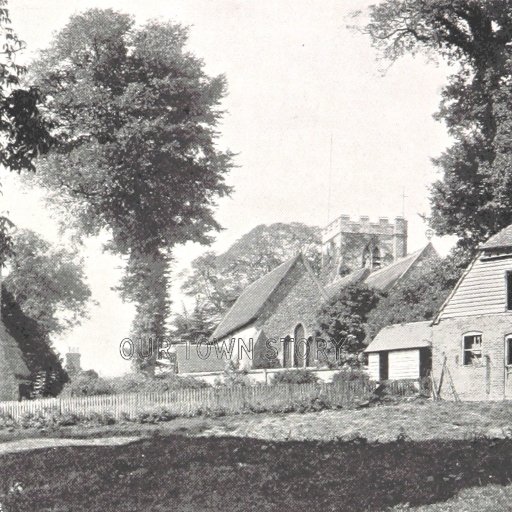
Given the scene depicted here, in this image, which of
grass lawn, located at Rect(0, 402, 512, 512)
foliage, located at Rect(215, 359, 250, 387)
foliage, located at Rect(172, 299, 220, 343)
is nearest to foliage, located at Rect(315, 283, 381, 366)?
foliage, located at Rect(215, 359, 250, 387)

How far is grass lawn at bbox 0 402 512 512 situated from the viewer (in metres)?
11.0

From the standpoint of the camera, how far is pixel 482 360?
3369cm

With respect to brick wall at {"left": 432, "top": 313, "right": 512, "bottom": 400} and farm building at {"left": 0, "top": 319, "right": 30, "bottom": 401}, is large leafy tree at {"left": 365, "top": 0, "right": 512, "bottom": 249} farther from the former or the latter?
farm building at {"left": 0, "top": 319, "right": 30, "bottom": 401}

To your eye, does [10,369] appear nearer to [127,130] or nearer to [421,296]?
[127,130]

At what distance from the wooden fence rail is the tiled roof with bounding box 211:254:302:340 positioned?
16.2 m

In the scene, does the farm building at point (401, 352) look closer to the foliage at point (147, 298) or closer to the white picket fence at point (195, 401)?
the white picket fence at point (195, 401)

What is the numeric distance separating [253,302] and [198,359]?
5999 mm

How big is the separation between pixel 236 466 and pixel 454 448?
406 centimetres

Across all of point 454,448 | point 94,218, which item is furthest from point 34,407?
point 454,448

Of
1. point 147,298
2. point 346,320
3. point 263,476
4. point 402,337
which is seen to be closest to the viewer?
point 263,476

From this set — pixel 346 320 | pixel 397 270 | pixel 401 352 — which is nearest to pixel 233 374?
pixel 346 320

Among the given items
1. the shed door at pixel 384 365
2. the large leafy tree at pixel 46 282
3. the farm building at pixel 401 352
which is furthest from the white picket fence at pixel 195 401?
the large leafy tree at pixel 46 282

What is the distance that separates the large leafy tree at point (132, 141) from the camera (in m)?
45.2

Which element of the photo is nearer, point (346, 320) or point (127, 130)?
point (127, 130)
